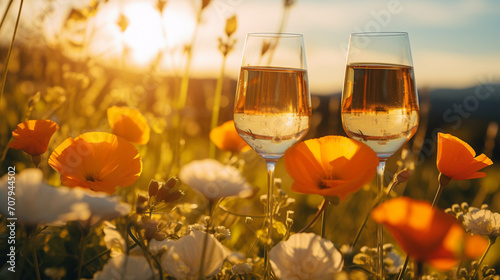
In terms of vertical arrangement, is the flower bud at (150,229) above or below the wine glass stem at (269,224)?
above

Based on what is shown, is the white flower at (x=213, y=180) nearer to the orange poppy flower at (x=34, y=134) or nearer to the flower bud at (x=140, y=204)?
the flower bud at (x=140, y=204)

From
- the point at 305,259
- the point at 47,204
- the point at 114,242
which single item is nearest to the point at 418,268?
the point at 305,259

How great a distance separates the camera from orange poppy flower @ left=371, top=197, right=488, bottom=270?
0.69 m

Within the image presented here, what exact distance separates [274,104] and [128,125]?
41cm

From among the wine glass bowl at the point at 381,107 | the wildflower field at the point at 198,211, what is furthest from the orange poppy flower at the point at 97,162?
the wine glass bowl at the point at 381,107

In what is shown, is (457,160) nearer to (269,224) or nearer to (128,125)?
(269,224)

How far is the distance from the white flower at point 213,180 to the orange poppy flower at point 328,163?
0.57ft

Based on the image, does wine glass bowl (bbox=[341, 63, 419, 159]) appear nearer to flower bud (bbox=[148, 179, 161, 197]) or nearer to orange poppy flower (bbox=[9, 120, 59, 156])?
flower bud (bbox=[148, 179, 161, 197])

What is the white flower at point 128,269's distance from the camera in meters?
0.91

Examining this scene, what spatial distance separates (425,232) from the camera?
0.69 meters

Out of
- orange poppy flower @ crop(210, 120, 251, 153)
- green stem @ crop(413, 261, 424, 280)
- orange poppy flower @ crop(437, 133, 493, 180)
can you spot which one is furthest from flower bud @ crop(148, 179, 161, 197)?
orange poppy flower @ crop(210, 120, 251, 153)

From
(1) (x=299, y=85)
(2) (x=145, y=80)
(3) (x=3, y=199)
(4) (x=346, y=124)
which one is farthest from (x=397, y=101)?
(2) (x=145, y=80)

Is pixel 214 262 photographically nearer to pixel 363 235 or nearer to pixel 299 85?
pixel 299 85

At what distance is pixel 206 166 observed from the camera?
2.87 feet
